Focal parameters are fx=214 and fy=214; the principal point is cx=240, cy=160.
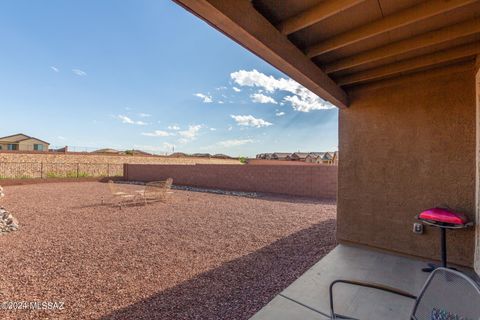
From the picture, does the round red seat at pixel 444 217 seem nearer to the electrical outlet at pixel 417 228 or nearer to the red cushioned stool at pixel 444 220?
the red cushioned stool at pixel 444 220

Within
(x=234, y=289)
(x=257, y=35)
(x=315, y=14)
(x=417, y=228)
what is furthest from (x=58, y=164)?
(x=417, y=228)

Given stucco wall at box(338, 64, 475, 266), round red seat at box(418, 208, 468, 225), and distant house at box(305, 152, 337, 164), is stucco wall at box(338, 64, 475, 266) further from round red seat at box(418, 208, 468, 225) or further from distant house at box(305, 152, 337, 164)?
distant house at box(305, 152, 337, 164)

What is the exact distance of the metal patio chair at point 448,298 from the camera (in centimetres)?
93

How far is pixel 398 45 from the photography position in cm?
226

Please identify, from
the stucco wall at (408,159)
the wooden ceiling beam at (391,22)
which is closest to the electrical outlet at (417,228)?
the stucco wall at (408,159)

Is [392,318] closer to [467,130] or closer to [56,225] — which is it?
[467,130]

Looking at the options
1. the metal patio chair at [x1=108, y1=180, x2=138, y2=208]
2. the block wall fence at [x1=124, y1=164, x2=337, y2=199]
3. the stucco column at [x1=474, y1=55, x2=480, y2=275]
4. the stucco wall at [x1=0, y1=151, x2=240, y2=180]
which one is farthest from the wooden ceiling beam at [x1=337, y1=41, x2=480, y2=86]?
the stucco wall at [x1=0, y1=151, x2=240, y2=180]

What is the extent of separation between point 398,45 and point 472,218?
2.30m

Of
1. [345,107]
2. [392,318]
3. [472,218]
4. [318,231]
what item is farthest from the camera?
[318,231]

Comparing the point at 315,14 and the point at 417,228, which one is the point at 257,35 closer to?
the point at 315,14

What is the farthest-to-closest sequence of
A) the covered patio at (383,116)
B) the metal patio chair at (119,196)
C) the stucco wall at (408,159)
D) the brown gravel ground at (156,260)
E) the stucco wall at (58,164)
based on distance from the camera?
the stucco wall at (58,164), the metal patio chair at (119,196), the stucco wall at (408,159), the brown gravel ground at (156,260), the covered patio at (383,116)

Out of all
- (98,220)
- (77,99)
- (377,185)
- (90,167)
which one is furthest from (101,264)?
(77,99)

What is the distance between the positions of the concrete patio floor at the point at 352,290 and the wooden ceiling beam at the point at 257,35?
2.30 metres

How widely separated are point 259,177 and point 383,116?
7.40 metres
